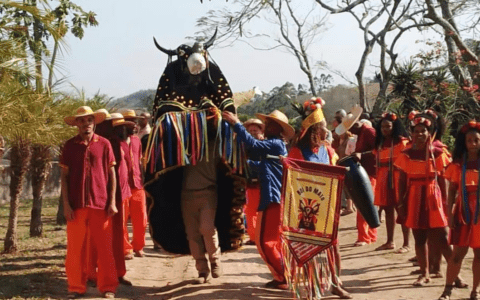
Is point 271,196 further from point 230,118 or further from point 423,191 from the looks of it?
point 423,191

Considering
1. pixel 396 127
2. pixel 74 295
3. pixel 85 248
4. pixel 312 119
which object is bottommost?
pixel 74 295

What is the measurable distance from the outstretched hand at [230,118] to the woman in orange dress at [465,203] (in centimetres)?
233

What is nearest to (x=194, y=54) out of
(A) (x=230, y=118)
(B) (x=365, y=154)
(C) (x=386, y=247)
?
(A) (x=230, y=118)

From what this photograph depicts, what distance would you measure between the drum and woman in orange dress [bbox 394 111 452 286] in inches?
23.7

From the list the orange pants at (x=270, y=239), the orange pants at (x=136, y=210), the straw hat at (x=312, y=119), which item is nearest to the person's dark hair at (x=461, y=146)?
the straw hat at (x=312, y=119)

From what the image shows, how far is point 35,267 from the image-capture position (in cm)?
976

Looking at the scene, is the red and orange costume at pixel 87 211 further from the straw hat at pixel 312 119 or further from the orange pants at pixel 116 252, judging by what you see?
the straw hat at pixel 312 119

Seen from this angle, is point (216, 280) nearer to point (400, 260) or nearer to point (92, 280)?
point (92, 280)

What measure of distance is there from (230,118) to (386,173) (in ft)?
12.7

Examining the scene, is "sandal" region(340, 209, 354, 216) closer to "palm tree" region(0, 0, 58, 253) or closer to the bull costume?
the bull costume

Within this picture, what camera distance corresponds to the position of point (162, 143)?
816cm

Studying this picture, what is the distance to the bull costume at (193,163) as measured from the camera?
8164mm

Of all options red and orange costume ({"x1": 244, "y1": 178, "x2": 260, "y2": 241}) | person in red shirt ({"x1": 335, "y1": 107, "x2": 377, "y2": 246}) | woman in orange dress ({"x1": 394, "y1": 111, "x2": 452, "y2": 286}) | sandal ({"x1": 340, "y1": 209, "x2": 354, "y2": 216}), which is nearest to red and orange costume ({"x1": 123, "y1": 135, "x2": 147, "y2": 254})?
red and orange costume ({"x1": 244, "y1": 178, "x2": 260, "y2": 241})

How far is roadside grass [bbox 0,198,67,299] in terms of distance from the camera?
8.07 meters
